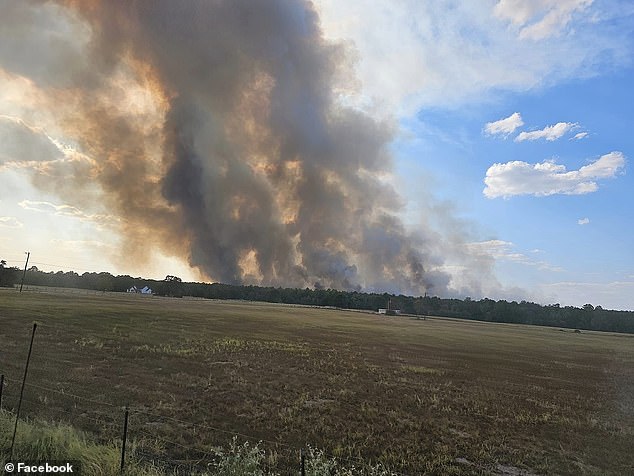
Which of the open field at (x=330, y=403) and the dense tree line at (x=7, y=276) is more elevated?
the dense tree line at (x=7, y=276)

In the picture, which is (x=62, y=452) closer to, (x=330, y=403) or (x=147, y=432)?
(x=147, y=432)

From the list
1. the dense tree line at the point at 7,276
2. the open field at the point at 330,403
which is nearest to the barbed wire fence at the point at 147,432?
the open field at the point at 330,403

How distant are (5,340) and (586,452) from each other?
36.3 meters

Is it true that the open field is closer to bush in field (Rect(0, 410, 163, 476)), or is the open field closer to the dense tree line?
bush in field (Rect(0, 410, 163, 476))

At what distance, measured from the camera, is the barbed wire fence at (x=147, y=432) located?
12.6 meters

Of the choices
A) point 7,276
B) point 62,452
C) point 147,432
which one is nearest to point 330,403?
point 147,432

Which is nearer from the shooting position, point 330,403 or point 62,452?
point 62,452

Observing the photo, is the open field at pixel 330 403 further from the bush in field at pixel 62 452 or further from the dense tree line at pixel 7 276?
the dense tree line at pixel 7 276

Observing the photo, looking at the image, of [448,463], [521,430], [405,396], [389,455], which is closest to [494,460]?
[448,463]

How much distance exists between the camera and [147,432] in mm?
14914

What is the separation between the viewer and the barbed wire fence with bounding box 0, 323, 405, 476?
41.3 feet

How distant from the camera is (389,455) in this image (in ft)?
47.4

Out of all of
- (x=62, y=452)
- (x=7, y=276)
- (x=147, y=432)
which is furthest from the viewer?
(x=7, y=276)

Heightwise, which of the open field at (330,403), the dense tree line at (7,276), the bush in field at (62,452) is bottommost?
the open field at (330,403)
